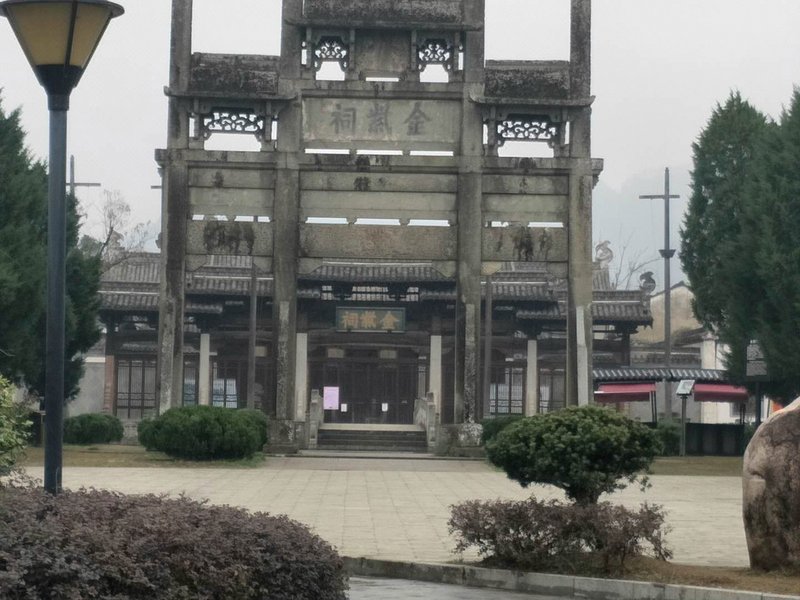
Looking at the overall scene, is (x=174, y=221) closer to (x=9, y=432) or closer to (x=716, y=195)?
(x=716, y=195)

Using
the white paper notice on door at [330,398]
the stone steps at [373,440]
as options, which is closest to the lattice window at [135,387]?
the white paper notice on door at [330,398]

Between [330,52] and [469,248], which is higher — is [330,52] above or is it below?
above

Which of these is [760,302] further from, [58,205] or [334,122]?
[58,205]

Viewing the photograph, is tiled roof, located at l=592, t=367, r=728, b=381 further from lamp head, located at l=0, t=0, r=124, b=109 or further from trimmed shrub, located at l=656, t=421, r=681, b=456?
lamp head, located at l=0, t=0, r=124, b=109

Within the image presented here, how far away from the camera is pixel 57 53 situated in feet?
35.8

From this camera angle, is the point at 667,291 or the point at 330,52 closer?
the point at 330,52

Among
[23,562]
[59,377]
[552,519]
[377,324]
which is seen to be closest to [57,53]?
[59,377]

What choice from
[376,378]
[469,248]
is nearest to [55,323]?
[469,248]

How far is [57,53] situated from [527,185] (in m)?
27.1

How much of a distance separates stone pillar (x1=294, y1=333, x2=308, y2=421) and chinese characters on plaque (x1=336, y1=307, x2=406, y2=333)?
4.60 ft

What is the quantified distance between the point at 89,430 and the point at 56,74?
33.7 meters

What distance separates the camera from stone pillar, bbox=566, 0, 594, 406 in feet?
122

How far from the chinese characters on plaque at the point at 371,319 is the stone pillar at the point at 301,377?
1.40 meters

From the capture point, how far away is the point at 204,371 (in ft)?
184
